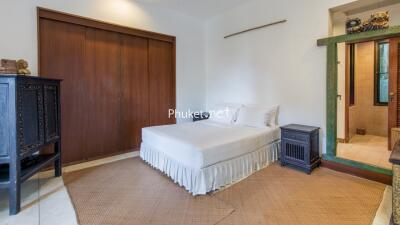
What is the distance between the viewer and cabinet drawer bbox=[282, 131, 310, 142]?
9.59 ft

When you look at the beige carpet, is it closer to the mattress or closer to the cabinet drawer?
the mattress

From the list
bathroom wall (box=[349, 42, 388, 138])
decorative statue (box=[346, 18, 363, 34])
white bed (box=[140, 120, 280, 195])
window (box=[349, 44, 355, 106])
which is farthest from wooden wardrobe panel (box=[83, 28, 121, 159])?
bathroom wall (box=[349, 42, 388, 138])

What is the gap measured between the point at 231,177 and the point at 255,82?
2.07 m

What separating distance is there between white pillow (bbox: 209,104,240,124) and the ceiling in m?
1.99

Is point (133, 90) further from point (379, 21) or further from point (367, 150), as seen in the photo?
point (367, 150)

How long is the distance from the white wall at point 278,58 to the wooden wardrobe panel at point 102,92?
2212 mm

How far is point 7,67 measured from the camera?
230 cm

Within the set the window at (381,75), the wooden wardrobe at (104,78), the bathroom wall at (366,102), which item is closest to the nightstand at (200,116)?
the wooden wardrobe at (104,78)

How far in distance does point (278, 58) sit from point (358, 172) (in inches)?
80.9

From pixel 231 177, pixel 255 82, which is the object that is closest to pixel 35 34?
pixel 231 177

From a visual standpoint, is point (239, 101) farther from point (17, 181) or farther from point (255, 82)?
point (17, 181)

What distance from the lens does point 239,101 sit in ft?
14.4

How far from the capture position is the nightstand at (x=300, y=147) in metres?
2.93

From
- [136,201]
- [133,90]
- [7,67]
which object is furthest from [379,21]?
[7,67]
